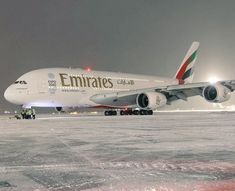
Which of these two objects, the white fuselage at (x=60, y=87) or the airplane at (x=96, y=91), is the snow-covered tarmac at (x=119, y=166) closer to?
the white fuselage at (x=60, y=87)

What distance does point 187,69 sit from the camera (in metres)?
→ 46.0

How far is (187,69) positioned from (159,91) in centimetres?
1274

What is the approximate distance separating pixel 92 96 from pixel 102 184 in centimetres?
2895

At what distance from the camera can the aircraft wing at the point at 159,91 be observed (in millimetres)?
32656

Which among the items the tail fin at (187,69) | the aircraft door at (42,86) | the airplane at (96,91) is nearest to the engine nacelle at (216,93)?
the airplane at (96,91)

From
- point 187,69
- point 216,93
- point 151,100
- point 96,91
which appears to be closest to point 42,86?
point 96,91

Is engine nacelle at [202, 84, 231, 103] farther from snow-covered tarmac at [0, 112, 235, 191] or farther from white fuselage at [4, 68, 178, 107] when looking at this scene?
snow-covered tarmac at [0, 112, 235, 191]

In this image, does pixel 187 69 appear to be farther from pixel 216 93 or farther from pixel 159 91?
pixel 216 93

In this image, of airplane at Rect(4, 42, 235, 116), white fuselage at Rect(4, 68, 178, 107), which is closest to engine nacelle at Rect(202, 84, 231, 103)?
airplane at Rect(4, 42, 235, 116)

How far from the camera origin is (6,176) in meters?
5.80

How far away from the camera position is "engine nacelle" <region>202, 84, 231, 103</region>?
31.4 meters

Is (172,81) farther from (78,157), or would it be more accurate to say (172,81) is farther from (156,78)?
(78,157)

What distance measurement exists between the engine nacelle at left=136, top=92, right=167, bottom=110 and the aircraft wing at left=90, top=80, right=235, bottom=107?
20.0 inches

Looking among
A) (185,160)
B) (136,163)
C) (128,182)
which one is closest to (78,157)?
(136,163)
